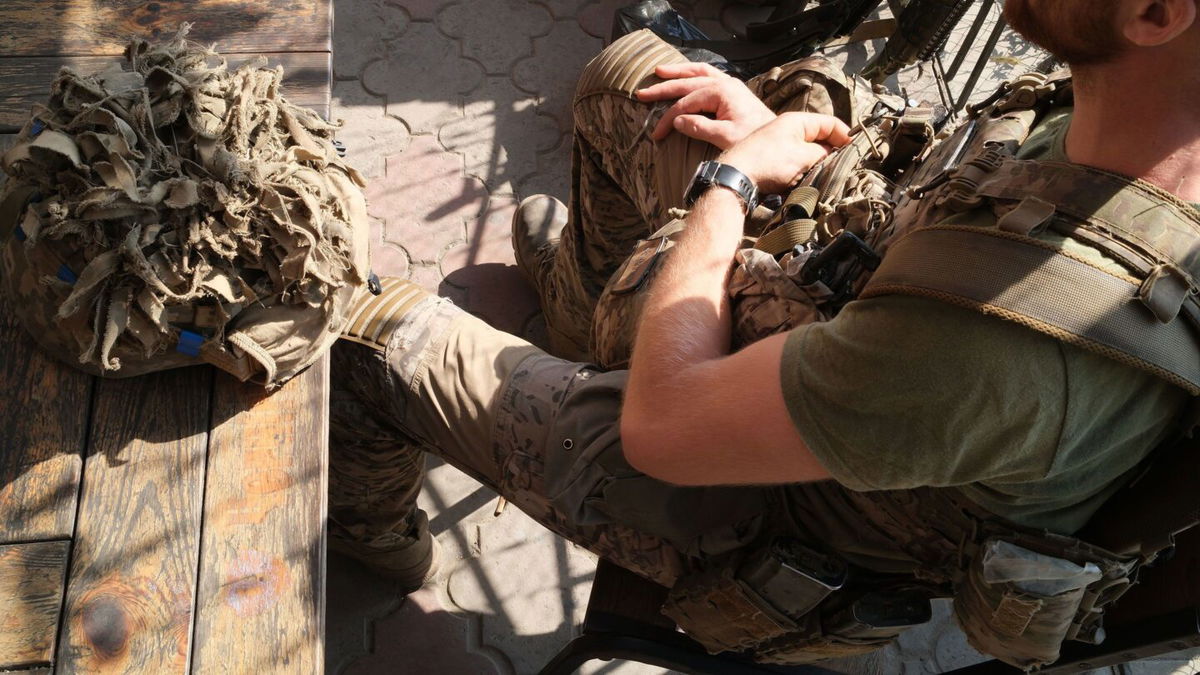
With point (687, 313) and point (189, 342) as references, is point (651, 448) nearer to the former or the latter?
point (687, 313)

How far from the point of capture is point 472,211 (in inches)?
109

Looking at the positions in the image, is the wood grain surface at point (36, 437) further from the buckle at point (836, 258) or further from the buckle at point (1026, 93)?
the buckle at point (1026, 93)

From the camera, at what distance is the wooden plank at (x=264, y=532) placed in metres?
1.16

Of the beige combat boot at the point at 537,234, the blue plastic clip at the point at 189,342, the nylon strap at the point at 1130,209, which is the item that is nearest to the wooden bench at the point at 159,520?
the blue plastic clip at the point at 189,342

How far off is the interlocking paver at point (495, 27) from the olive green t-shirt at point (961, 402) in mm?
2240

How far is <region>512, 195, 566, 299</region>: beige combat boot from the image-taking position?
2500 mm

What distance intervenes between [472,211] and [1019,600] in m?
1.96

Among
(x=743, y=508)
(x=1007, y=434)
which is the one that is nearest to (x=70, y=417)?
(x=743, y=508)

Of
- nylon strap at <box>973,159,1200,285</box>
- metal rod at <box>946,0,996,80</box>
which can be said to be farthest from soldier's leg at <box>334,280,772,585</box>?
metal rod at <box>946,0,996,80</box>

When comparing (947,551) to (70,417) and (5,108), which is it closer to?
(70,417)

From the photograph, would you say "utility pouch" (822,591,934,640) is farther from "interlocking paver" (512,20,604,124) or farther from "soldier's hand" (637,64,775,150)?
"interlocking paver" (512,20,604,124)

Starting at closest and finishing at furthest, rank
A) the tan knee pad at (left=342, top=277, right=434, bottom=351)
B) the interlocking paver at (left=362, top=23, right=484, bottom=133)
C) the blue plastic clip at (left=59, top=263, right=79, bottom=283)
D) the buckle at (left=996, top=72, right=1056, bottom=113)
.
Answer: the blue plastic clip at (left=59, top=263, right=79, bottom=283)
the buckle at (left=996, top=72, right=1056, bottom=113)
the tan knee pad at (left=342, top=277, right=434, bottom=351)
the interlocking paver at (left=362, top=23, right=484, bottom=133)

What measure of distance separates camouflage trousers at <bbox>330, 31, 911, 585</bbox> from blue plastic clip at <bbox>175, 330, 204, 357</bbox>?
0.36 meters

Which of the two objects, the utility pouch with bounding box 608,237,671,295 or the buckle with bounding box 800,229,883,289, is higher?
the buckle with bounding box 800,229,883,289
